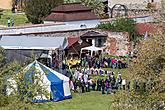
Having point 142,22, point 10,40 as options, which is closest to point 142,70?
point 10,40

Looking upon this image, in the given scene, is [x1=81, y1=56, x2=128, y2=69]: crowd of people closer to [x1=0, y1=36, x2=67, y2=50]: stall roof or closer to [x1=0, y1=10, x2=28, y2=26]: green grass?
[x1=0, y1=36, x2=67, y2=50]: stall roof

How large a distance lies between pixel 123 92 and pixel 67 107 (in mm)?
10678

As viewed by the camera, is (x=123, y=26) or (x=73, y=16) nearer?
(x=123, y=26)

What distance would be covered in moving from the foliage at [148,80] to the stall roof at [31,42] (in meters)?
19.5

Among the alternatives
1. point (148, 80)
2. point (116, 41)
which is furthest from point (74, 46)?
point (148, 80)

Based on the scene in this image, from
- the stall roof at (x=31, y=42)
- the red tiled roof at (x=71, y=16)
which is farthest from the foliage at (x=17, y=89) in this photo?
the red tiled roof at (x=71, y=16)

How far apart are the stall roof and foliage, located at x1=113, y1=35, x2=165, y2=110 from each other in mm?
19509

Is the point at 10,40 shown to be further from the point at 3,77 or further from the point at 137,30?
the point at 3,77

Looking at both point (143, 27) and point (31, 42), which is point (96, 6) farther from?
point (31, 42)

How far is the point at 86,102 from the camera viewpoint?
25.3 meters

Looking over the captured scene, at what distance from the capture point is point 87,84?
90.9 ft

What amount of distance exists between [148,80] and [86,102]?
11.7 meters

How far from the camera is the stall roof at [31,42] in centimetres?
3384

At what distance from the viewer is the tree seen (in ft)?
163
